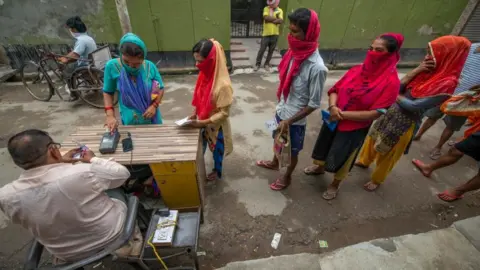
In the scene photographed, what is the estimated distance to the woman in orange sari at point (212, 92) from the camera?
1833 mm

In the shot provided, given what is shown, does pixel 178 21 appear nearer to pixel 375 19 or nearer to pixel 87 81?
pixel 87 81

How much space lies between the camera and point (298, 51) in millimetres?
1800

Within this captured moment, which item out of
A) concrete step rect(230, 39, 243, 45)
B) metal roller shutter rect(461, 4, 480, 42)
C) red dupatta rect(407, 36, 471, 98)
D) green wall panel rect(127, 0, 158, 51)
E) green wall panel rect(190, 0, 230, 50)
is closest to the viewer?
red dupatta rect(407, 36, 471, 98)

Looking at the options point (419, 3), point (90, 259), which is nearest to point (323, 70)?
point (90, 259)

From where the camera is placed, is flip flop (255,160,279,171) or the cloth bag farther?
flip flop (255,160,279,171)

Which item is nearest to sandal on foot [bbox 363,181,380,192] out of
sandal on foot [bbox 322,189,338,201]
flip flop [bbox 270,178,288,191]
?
sandal on foot [bbox 322,189,338,201]

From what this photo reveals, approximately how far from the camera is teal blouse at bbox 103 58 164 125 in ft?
6.57

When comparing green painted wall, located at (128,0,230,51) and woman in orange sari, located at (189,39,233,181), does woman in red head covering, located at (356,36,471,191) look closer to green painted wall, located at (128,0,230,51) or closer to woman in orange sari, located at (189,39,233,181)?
woman in orange sari, located at (189,39,233,181)

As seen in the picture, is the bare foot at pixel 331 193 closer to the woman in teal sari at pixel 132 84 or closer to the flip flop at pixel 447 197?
the flip flop at pixel 447 197

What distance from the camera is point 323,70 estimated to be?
179 cm

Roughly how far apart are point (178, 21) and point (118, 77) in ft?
13.0

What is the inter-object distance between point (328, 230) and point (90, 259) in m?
2.08

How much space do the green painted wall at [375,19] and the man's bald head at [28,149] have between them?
595 centimetres

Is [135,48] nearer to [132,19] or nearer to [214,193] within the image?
[214,193]
